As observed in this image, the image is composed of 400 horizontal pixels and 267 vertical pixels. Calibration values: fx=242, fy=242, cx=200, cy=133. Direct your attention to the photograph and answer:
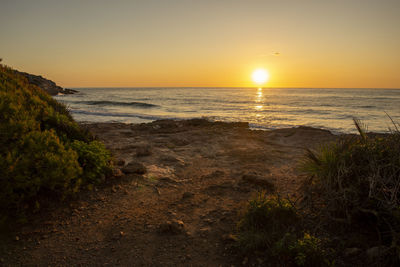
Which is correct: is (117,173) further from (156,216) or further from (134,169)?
(156,216)

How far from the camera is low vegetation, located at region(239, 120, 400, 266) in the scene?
105 inches

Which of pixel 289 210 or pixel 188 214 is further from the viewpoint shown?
pixel 188 214

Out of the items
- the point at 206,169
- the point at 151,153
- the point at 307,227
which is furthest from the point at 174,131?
the point at 307,227

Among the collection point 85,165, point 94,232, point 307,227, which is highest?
point 85,165

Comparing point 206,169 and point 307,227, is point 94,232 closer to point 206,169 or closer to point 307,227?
point 307,227

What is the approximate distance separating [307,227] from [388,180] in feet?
3.64

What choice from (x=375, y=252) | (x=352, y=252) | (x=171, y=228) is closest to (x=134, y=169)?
(x=171, y=228)

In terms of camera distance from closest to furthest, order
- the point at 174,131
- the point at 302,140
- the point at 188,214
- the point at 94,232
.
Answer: the point at 94,232 → the point at 188,214 → the point at 302,140 → the point at 174,131

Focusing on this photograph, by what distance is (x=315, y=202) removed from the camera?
3682mm

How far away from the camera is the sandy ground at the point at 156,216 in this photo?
9.85 ft

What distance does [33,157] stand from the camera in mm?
3355

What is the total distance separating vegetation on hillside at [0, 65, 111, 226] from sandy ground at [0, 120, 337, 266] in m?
0.31

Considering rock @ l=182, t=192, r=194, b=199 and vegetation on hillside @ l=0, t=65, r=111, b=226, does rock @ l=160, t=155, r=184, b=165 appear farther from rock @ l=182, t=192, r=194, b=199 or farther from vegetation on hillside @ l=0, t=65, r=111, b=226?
vegetation on hillside @ l=0, t=65, r=111, b=226

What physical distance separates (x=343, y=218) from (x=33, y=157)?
4.28 metres
